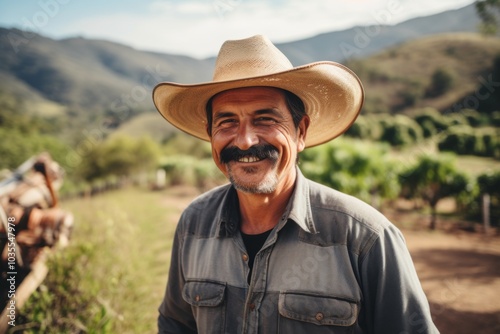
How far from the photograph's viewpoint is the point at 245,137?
171 centimetres

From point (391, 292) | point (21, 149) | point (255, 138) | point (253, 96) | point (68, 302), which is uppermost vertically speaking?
point (253, 96)

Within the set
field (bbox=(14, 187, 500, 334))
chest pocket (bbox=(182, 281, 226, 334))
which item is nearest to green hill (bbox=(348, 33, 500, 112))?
field (bbox=(14, 187, 500, 334))

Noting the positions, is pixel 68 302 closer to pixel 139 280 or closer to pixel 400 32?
pixel 139 280

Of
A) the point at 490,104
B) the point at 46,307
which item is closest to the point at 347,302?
the point at 46,307

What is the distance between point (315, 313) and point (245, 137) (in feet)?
3.13

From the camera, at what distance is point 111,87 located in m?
137

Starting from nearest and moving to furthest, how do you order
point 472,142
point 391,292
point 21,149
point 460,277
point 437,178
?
1. point 391,292
2. point 460,277
3. point 437,178
4. point 472,142
5. point 21,149

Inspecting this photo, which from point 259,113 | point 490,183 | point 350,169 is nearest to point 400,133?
point 490,183

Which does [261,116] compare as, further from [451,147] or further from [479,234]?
[451,147]

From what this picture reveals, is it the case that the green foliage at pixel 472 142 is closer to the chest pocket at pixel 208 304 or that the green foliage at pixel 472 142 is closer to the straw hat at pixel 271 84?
the straw hat at pixel 271 84

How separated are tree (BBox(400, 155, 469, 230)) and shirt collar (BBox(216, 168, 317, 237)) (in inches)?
403

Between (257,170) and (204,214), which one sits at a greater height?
(257,170)

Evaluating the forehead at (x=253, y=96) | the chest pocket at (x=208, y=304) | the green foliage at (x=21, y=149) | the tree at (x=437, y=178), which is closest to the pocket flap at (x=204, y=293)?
the chest pocket at (x=208, y=304)

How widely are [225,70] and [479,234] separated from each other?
1088 cm
